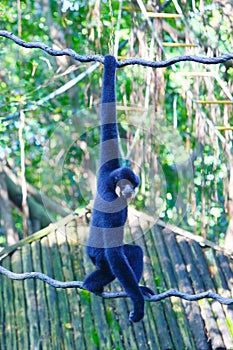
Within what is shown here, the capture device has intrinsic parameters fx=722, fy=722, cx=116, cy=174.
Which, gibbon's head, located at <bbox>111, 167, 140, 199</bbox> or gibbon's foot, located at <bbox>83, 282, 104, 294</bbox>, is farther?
gibbon's foot, located at <bbox>83, 282, 104, 294</bbox>

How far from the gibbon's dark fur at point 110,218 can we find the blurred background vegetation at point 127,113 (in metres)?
2.33

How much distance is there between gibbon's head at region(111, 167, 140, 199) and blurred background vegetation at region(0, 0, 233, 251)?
8.61 feet

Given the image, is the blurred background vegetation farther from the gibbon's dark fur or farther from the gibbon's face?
the gibbon's face

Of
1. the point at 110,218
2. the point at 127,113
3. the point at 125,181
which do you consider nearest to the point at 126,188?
the point at 125,181

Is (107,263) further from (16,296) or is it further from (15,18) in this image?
(15,18)

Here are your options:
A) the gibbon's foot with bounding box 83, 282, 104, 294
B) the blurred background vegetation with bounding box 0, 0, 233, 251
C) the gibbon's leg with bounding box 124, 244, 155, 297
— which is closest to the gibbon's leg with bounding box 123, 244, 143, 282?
the gibbon's leg with bounding box 124, 244, 155, 297

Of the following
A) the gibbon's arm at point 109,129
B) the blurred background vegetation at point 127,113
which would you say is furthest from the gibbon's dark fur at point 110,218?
the blurred background vegetation at point 127,113

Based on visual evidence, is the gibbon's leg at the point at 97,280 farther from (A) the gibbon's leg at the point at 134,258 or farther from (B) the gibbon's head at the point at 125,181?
(B) the gibbon's head at the point at 125,181

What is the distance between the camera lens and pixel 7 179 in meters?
10.8

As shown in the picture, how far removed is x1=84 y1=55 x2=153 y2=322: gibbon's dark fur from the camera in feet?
16.9

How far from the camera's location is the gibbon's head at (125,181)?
4.96 meters

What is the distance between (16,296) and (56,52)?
3466 millimetres

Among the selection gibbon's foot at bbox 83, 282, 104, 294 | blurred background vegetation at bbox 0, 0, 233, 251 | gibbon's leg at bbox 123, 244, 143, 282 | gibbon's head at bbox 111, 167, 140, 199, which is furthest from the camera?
blurred background vegetation at bbox 0, 0, 233, 251

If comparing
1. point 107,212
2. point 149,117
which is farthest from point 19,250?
point 107,212
